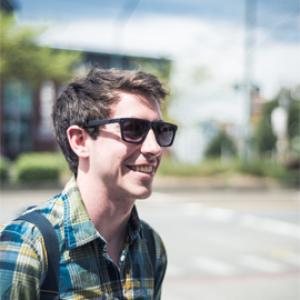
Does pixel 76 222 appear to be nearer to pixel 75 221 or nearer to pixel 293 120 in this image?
pixel 75 221

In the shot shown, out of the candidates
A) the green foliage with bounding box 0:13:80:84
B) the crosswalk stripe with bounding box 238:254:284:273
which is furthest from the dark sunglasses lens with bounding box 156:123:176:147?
the green foliage with bounding box 0:13:80:84

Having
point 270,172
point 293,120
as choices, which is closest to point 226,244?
point 270,172

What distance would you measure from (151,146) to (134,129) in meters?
0.09

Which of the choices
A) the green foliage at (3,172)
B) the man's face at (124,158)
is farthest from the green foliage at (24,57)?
the man's face at (124,158)

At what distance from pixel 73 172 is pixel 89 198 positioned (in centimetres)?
16

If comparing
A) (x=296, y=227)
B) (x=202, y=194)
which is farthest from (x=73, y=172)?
(x=202, y=194)

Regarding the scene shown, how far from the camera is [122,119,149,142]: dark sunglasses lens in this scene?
1862 mm

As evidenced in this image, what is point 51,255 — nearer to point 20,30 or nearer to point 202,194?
point 202,194

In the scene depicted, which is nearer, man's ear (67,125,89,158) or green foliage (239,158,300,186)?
man's ear (67,125,89,158)

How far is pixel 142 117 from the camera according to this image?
1.90 metres

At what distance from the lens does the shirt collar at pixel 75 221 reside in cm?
172

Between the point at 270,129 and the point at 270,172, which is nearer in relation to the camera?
the point at 270,172

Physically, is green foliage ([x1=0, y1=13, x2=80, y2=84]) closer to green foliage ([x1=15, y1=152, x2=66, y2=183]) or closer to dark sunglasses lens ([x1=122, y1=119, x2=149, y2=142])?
green foliage ([x1=15, y1=152, x2=66, y2=183])

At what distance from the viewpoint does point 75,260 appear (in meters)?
1.71
